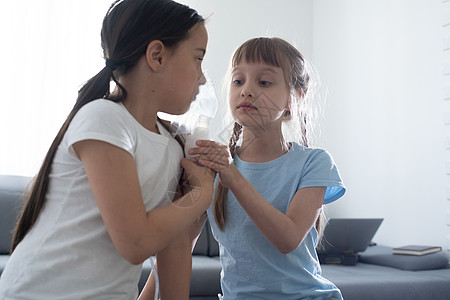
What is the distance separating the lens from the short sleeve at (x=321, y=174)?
3.92 ft

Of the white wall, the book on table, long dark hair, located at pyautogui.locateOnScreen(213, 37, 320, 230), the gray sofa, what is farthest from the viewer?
the white wall

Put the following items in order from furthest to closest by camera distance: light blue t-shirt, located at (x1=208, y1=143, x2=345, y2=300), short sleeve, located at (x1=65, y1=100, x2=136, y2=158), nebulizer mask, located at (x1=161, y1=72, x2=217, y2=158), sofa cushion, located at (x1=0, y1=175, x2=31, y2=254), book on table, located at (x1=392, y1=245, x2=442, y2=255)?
book on table, located at (x1=392, y1=245, x2=442, y2=255)
sofa cushion, located at (x1=0, y1=175, x2=31, y2=254)
light blue t-shirt, located at (x1=208, y1=143, x2=345, y2=300)
nebulizer mask, located at (x1=161, y1=72, x2=217, y2=158)
short sleeve, located at (x1=65, y1=100, x2=136, y2=158)

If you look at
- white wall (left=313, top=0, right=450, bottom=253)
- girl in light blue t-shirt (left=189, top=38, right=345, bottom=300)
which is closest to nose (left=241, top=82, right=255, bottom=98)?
girl in light blue t-shirt (left=189, top=38, right=345, bottom=300)

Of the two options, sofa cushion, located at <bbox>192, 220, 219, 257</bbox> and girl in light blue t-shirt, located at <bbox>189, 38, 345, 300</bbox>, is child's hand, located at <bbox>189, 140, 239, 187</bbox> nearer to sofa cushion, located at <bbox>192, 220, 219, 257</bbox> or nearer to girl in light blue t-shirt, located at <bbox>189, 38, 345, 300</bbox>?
girl in light blue t-shirt, located at <bbox>189, 38, 345, 300</bbox>

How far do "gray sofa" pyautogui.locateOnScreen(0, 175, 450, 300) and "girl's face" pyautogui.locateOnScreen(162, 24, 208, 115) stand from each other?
141cm

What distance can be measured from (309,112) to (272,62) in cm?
25

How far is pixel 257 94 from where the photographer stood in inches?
48.9

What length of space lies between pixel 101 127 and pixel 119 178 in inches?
3.6

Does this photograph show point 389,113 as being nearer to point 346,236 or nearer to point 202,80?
point 346,236

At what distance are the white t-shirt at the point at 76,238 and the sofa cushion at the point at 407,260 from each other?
2.16 metres

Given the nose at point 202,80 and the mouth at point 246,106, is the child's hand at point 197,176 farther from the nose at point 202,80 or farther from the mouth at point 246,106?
the mouth at point 246,106

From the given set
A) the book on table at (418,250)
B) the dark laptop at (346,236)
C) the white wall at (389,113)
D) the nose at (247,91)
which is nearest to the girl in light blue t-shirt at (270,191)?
the nose at (247,91)

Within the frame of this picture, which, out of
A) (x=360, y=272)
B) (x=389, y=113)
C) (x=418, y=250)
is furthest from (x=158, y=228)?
(x=389, y=113)

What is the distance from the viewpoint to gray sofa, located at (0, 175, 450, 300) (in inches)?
89.2
